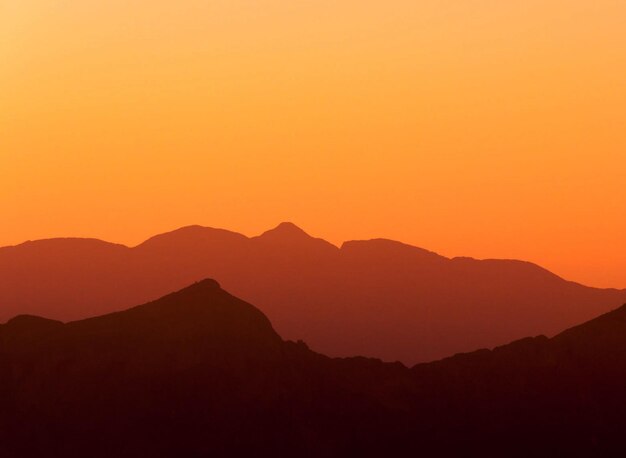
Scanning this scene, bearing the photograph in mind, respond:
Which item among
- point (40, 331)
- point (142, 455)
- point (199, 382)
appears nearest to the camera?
point (142, 455)

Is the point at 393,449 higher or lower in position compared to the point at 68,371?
lower

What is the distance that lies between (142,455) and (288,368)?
31.2 metres

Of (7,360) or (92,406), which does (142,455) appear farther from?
(7,360)

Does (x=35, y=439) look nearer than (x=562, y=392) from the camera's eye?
Yes

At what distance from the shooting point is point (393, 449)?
180 m

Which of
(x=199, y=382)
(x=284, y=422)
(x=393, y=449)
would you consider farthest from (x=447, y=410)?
(x=199, y=382)

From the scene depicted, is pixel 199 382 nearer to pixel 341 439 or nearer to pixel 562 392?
pixel 341 439

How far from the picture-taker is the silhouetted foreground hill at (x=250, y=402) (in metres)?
179

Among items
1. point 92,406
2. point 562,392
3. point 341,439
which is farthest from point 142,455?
point 562,392

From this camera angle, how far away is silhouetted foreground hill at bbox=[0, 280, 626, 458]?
178750 millimetres

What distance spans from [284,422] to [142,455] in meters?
22.9

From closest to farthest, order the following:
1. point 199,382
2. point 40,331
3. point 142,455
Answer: point 142,455 → point 199,382 → point 40,331

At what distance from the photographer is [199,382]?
7372 inches

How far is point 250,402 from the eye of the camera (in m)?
186
